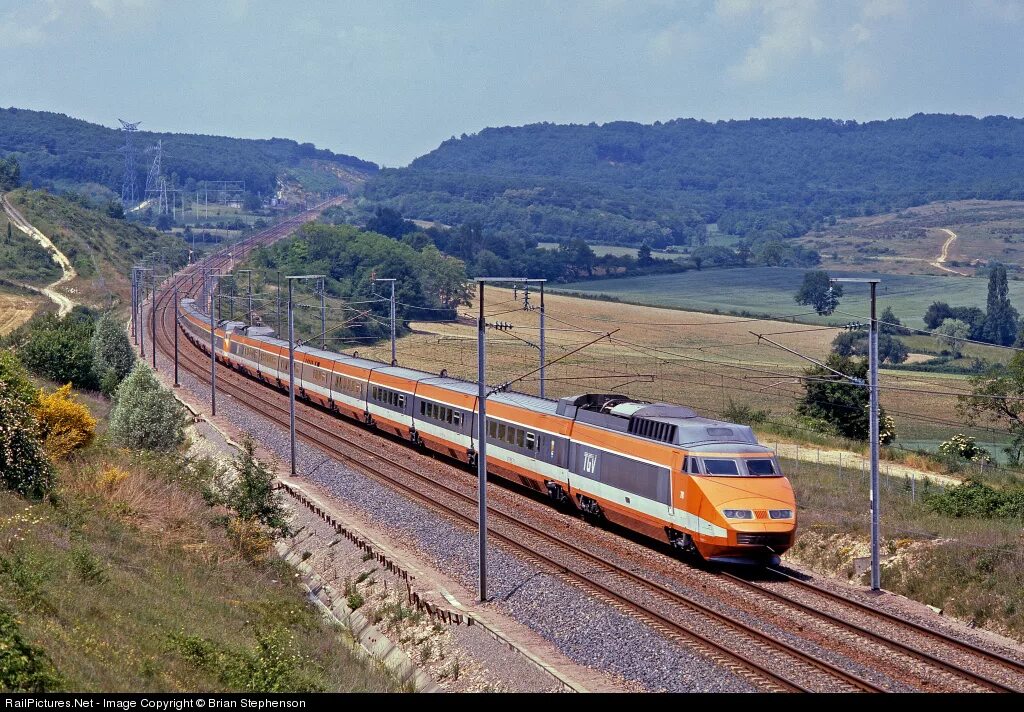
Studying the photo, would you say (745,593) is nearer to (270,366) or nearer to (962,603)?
(962,603)

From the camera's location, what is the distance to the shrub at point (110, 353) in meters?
69.4

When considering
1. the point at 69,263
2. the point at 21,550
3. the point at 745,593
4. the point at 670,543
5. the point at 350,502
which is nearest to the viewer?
the point at 21,550

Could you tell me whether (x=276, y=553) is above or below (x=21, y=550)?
below

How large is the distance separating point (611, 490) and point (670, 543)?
306 cm

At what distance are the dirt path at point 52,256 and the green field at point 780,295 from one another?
69.7m

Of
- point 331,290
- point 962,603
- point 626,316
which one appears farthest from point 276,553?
point 331,290

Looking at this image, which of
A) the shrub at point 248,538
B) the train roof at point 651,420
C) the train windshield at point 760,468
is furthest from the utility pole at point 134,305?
the train windshield at point 760,468

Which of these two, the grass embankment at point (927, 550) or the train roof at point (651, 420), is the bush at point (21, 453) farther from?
the grass embankment at point (927, 550)

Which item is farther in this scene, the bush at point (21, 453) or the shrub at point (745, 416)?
the shrub at point (745, 416)

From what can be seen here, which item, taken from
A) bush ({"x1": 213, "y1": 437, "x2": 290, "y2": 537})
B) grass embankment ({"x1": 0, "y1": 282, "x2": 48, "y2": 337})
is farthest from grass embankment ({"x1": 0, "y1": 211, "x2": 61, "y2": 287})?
bush ({"x1": 213, "y1": 437, "x2": 290, "y2": 537})

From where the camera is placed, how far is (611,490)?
32.3m

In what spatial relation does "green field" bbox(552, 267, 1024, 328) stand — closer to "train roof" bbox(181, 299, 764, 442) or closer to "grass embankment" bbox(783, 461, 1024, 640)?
"grass embankment" bbox(783, 461, 1024, 640)

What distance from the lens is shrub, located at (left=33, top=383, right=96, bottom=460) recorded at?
38250 millimetres
